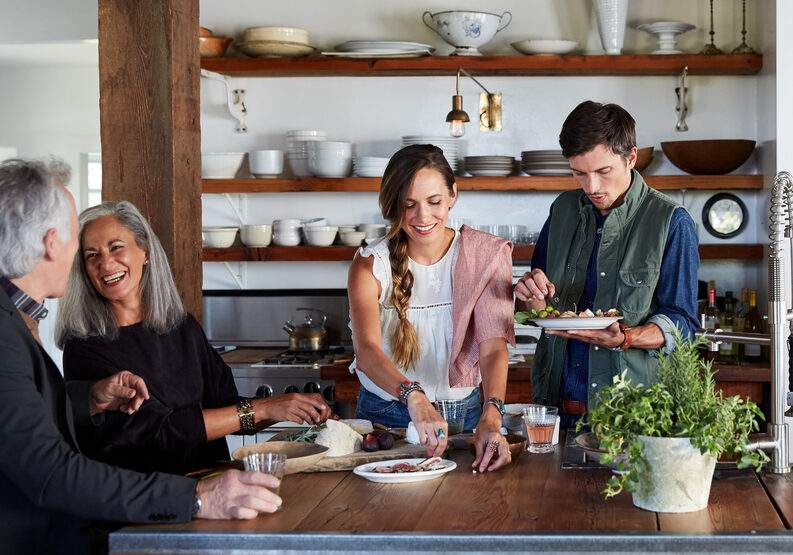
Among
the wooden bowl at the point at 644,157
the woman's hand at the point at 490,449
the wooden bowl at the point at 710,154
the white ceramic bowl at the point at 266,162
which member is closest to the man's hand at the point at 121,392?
the woman's hand at the point at 490,449

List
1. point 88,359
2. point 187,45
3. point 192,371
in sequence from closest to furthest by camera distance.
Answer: point 88,359, point 192,371, point 187,45

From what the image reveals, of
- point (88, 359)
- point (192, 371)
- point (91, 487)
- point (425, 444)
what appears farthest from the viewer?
point (192, 371)

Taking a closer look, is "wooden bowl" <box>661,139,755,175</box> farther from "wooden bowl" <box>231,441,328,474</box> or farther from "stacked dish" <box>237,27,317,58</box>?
"wooden bowl" <box>231,441,328,474</box>

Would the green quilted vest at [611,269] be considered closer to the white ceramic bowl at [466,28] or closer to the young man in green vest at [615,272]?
the young man in green vest at [615,272]

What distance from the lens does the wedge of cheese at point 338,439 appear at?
244 cm

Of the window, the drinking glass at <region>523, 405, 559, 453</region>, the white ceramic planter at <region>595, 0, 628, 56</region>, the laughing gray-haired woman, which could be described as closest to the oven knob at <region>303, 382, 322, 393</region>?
the laughing gray-haired woman

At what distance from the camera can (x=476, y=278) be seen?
2828mm

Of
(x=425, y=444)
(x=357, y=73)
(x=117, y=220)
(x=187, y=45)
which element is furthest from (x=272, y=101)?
(x=425, y=444)

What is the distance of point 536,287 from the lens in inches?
113

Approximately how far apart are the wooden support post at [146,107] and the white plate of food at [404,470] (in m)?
1.31

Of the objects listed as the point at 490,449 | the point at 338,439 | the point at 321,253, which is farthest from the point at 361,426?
the point at 321,253

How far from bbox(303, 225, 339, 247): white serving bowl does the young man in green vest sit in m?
2.15

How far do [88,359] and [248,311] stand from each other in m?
2.66

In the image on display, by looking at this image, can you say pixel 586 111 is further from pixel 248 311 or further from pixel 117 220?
pixel 248 311
